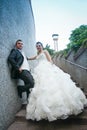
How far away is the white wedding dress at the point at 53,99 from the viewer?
10.5 feet

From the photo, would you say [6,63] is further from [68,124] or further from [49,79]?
[68,124]

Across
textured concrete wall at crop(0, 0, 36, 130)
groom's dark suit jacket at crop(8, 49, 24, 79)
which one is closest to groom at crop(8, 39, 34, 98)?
groom's dark suit jacket at crop(8, 49, 24, 79)

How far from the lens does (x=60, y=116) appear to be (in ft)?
10.5

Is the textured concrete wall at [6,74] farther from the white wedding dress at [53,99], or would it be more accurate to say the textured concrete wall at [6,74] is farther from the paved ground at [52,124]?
the white wedding dress at [53,99]

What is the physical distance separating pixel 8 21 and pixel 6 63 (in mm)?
918

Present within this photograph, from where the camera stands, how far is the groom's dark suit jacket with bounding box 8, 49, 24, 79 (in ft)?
12.4

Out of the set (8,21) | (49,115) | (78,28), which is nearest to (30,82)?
(49,115)

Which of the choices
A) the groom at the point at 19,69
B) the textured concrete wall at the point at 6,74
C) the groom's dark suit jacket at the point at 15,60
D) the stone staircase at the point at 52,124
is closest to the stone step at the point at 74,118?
the stone staircase at the point at 52,124

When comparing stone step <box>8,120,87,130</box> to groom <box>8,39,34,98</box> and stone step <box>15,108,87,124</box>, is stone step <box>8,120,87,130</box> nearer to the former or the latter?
stone step <box>15,108,87,124</box>

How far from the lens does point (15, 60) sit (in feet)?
13.2

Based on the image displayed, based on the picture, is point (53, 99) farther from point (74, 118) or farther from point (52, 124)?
point (74, 118)

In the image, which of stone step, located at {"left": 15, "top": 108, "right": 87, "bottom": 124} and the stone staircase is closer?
the stone staircase

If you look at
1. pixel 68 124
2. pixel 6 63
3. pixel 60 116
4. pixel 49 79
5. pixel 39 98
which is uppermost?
pixel 6 63

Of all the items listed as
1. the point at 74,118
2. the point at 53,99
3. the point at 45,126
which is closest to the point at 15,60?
the point at 53,99
